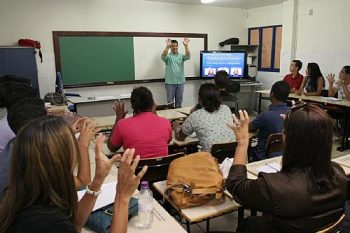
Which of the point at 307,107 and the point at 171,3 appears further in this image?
the point at 171,3

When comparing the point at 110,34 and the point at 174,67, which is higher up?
the point at 110,34

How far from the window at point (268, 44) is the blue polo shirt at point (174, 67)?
218 centimetres

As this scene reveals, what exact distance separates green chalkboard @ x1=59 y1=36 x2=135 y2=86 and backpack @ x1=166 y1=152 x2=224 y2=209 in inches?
188

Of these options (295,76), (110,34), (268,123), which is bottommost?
(268,123)

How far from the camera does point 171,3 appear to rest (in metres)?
6.75

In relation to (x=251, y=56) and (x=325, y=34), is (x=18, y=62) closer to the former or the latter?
(x=251, y=56)

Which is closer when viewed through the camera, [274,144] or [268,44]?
[274,144]

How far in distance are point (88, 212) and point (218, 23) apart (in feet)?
22.8

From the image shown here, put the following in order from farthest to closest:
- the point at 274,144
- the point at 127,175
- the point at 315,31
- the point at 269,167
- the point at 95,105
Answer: the point at 315,31, the point at 95,105, the point at 274,144, the point at 269,167, the point at 127,175

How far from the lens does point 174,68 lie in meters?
6.69

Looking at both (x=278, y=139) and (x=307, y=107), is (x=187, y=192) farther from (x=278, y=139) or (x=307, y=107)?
(x=278, y=139)

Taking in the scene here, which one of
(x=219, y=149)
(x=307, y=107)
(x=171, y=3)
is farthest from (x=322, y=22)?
(x=307, y=107)

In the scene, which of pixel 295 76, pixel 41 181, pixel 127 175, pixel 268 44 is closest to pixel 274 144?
pixel 127 175

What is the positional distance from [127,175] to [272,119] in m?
2.11
